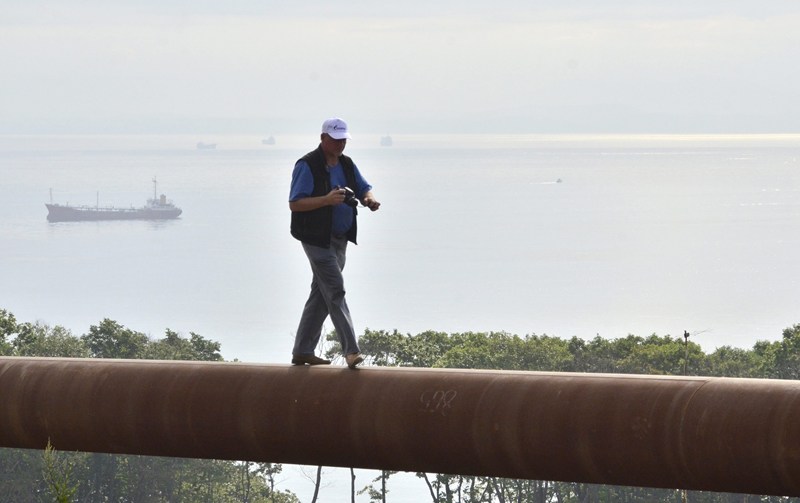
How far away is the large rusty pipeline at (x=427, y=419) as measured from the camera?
7812 mm

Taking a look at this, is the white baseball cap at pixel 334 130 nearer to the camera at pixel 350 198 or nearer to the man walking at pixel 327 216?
the man walking at pixel 327 216

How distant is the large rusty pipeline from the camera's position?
7812 millimetres

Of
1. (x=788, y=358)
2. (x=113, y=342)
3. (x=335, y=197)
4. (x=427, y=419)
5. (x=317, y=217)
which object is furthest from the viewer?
(x=113, y=342)

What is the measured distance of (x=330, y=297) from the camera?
10.1 m

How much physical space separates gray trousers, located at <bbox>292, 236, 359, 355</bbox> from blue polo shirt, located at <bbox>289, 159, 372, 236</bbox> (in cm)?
14

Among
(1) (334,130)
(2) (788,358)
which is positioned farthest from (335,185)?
(2) (788,358)

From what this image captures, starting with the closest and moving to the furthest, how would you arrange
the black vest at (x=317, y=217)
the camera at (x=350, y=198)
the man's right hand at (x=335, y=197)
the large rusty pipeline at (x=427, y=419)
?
the large rusty pipeline at (x=427, y=419) → the man's right hand at (x=335, y=197) → the camera at (x=350, y=198) → the black vest at (x=317, y=217)

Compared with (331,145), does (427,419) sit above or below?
below

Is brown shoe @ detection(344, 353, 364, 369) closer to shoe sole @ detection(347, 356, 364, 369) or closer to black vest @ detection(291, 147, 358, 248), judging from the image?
shoe sole @ detection(347, 356, 364, 369)

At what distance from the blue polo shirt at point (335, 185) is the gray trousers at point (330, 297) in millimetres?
144

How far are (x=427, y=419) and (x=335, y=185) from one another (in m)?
2.28

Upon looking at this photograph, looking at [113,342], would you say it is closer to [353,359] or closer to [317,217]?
[317,217]

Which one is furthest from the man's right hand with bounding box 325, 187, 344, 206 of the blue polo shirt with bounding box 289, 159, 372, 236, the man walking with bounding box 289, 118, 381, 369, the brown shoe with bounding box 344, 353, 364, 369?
the brown shoe with bounding box 344, 353, 364, 369

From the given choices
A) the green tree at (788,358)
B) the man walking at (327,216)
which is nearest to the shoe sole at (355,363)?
the man walking at (327,216)
